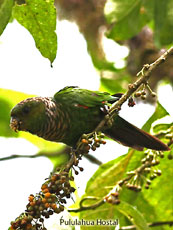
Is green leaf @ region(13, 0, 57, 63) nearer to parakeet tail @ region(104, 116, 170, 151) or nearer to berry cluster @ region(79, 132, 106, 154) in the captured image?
berry cluster @ region(79, 132, 106, 154)

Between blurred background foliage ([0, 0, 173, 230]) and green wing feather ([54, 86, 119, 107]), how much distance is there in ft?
1.34

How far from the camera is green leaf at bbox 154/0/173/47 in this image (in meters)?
3.08

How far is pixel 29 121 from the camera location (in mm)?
2818

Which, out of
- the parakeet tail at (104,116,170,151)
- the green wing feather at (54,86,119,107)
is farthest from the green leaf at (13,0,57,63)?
the parakeet tail at (104,116,170,151)

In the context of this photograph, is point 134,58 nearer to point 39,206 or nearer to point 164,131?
point 164,131

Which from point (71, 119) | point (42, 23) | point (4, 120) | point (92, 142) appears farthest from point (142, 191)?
point (42, 23)

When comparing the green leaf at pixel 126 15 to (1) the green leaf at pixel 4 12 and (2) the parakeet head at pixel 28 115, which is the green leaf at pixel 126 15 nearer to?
(2) the parakeet head at pixel 28 115

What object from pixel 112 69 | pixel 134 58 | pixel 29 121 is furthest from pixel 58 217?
pixel 112 69

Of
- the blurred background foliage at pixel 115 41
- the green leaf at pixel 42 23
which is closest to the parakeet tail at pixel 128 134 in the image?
the blurred background foliage at pixel 115 41

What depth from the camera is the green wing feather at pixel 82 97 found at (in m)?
3.06

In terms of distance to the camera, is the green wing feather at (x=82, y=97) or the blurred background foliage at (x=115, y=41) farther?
the green wing feather at (x=82, y=97)

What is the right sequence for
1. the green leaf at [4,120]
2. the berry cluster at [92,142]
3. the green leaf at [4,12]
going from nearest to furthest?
the green leaf at [4,12], the berry cluster at [92,142], the green leaf at [4,120]

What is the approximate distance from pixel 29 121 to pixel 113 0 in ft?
3.90

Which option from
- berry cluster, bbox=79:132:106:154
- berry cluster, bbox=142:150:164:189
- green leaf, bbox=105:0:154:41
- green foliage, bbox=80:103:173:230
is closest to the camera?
berry cluster, bbox=79:132:106:154
